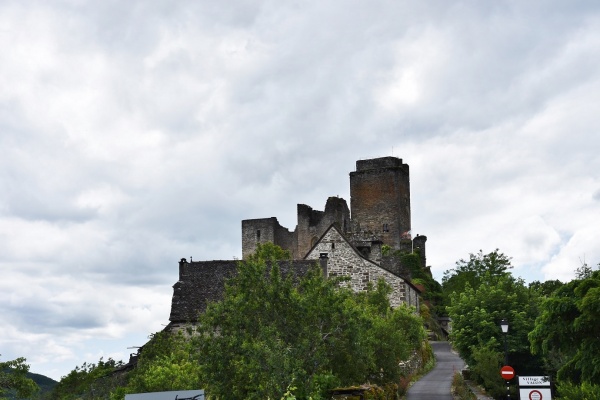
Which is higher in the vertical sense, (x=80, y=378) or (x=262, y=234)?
(x=262, y=234)

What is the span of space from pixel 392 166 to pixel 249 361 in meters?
73.7

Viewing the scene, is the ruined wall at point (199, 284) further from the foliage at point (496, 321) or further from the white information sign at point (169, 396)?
the white information sign at point (169, 396)

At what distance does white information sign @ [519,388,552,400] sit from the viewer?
2394 centimetres

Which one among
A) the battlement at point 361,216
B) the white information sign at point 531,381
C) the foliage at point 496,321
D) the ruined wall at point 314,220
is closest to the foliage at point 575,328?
the white information sign at point 531,381

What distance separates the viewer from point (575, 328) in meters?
22.4

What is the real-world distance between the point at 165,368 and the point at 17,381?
8339 mm

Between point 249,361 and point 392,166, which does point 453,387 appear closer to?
point 249,361

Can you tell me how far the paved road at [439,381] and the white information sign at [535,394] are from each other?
757 centimetres

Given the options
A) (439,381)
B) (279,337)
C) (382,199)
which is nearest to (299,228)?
(382,199)

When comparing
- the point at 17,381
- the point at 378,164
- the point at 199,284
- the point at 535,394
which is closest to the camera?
the point at 535,394

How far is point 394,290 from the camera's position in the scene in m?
49.8

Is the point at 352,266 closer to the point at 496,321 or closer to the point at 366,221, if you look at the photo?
the point at 496,321

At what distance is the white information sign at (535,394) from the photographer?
2394cm

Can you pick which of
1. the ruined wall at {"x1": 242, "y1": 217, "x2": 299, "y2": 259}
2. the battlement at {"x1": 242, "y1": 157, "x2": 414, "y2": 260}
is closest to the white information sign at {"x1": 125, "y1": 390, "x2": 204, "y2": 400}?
the battlement at {"x1": 242, "y1": 157, "x2": 414, "y2": 260}
